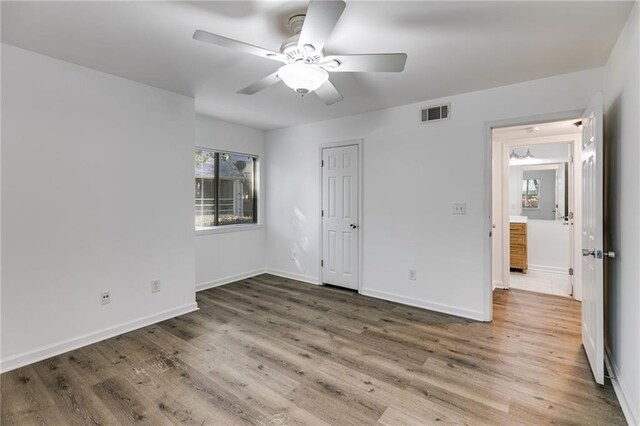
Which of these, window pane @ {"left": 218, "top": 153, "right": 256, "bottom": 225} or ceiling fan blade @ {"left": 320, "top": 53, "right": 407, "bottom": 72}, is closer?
ceiling fan blade @ {"left": 320, "top": 53, "right": 407, "bottom": 72}

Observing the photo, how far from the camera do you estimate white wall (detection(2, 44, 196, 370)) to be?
237cm

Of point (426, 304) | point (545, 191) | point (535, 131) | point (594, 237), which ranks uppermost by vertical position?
point (535, 131)

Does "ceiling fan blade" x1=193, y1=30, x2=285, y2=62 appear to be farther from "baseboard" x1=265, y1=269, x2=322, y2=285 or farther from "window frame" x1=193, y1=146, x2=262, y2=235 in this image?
"baseboard" x1=265, y1=269, x2=322, y2=285

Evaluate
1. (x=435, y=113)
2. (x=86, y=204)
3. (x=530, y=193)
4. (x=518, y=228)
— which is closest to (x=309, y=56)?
(x=435, y=113)

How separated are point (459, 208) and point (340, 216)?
163cm

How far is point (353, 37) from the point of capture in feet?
7.11

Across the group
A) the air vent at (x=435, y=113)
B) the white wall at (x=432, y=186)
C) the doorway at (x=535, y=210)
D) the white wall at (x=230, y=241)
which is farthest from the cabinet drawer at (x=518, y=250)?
the white wall at (x=230, y=241)

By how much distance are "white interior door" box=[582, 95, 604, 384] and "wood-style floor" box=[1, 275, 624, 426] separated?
0.26 meters

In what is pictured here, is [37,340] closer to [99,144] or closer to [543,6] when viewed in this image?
[99,144]

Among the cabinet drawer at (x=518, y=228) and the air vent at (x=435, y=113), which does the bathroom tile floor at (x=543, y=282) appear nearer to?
the cabinet drawer at (x=518, y=228)

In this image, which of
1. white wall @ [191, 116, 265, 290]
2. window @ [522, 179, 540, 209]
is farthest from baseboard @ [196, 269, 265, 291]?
window @ [522, 179, 540, 209]

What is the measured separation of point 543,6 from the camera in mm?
1836

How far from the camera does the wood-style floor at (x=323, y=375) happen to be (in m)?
1.86

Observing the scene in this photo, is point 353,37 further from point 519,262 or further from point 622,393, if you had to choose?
point 519,262
